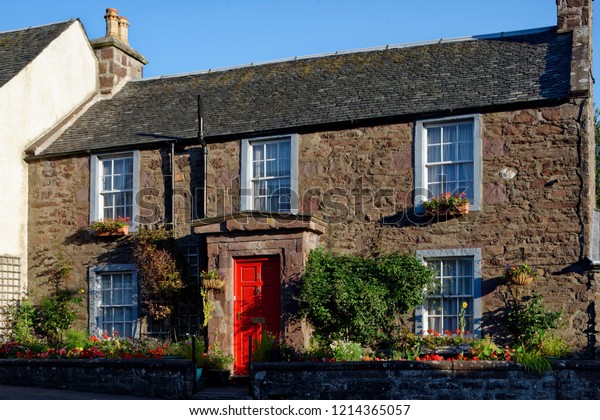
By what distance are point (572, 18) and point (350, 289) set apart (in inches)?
278

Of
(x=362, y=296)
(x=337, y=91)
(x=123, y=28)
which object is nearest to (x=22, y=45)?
(x=123, y=28)

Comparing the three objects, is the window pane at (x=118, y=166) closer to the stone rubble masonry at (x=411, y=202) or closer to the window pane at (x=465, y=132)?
the stone rubble masonry at (x=411, y=202)

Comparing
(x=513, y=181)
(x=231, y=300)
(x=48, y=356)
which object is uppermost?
(x=513, y=181)

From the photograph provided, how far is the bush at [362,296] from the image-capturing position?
1506cm

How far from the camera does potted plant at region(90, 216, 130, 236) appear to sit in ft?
58.0

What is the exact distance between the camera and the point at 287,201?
55.3 feet

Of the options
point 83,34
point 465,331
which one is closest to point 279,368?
point 465,331

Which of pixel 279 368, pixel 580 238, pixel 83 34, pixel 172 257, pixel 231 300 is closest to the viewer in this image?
pixel 279 368

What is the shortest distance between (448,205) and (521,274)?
1.81m

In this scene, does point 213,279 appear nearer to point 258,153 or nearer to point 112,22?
point 258,153

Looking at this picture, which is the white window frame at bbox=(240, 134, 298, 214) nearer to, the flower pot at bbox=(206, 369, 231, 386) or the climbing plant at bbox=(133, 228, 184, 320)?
the climbing plant at bbox=(133, 228, 184, 320)

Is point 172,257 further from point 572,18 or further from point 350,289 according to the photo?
point 572,18

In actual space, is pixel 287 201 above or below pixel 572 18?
below

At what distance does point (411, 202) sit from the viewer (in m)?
15.9
